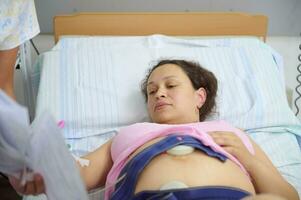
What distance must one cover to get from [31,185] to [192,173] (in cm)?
45

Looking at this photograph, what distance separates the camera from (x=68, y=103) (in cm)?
172

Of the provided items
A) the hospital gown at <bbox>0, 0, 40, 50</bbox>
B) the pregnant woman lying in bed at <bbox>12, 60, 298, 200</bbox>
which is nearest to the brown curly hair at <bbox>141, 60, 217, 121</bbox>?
the pregnant woman lying in bed at <bbox>12, 60, 298, 200</bbox>

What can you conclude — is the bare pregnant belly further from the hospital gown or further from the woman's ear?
the hospital gown

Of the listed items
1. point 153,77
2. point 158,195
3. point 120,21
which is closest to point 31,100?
point 120,21

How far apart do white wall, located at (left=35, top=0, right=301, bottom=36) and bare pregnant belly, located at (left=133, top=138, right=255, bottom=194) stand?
1.21m

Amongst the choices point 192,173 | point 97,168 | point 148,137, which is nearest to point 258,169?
point 192,173

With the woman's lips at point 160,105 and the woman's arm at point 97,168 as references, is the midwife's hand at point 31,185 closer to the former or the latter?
the woman's arm at point 97,168

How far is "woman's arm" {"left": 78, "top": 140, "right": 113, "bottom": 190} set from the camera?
133cm

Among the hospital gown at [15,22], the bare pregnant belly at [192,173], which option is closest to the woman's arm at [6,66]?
the hospital gown at [15,22]

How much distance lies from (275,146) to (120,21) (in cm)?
102

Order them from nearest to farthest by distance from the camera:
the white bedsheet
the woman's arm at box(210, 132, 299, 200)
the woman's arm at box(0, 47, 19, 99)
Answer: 1. the woman's arm at box(210, 132, 299, 200)
2. the woman's arm at box(0, 47, 19, 99)
3. the white bedsheet

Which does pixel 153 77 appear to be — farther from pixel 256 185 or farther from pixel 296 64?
pixel 296 64

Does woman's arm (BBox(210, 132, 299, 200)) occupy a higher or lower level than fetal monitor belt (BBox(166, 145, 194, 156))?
lower

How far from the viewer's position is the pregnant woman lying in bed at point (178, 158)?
3.69 feet
